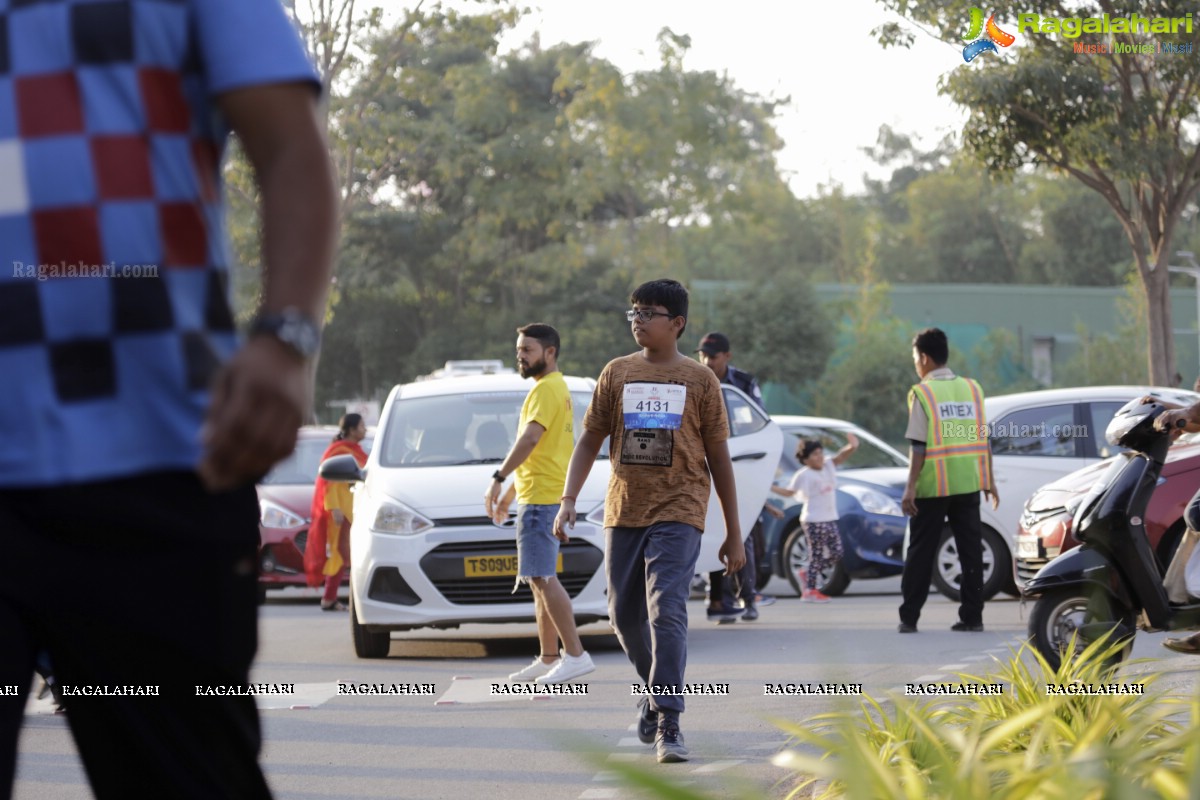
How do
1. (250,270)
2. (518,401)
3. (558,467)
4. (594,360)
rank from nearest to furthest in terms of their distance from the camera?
(558,467) < (518,401) < (250,270) < (594,360)

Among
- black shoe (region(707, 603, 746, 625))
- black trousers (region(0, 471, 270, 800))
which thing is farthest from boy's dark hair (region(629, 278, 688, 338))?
black shoe (region(707, 603, 746, 625))

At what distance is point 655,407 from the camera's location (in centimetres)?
720

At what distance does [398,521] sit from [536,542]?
1812mm

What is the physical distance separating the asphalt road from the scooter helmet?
1.05 m

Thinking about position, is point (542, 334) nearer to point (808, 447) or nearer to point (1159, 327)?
point (808, 447)

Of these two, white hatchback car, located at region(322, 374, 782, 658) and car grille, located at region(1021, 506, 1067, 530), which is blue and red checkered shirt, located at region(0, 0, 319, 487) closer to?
white hatchback car, located at region(322, 374, 782, 658)

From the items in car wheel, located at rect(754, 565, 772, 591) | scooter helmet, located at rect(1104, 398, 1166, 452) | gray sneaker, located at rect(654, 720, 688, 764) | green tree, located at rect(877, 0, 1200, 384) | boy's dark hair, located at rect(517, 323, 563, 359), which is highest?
green tree, located at rect(877, 0, 1200, 384)

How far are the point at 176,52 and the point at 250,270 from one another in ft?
145

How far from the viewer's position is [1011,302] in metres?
55.9

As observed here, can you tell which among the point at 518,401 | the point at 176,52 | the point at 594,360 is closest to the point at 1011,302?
the point at 594,360

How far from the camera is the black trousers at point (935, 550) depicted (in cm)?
1174

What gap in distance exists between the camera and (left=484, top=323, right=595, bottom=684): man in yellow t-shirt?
9.22 m

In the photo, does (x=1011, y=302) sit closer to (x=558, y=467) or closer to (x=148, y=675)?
(x=558, y=467)

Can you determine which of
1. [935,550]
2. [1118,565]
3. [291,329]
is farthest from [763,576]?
[291,329]
